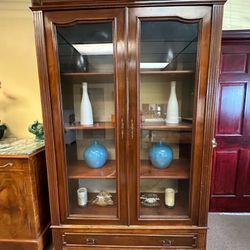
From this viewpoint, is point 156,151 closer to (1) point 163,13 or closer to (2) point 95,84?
(2) point 95,84

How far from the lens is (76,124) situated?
5.01ft

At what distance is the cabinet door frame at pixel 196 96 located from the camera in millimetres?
1208

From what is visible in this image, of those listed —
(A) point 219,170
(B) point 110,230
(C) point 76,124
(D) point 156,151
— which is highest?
(C) point 76,124

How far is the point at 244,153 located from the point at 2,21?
2.78 meters

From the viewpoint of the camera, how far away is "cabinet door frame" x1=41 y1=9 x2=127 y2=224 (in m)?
1.24

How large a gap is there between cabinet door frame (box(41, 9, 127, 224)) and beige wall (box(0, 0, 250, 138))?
753 millimetres

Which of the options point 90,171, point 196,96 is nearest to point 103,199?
point 90,171

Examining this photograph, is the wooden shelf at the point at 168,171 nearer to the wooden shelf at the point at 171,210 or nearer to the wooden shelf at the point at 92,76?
the wooden shelf at the point at 171,210

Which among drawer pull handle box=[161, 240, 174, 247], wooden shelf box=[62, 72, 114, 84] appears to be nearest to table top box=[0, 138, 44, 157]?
wooden shelf box=[62, 72, 114, 84]

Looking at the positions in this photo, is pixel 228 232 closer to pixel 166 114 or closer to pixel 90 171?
pixel 166 114

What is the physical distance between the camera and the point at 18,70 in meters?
1.93

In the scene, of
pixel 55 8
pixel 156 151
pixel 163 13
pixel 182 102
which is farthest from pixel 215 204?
pixel 55 8

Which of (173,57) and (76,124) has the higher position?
(173,57)

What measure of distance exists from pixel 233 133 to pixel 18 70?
90.5 inches
